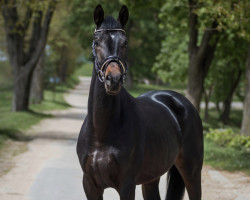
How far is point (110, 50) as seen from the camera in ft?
11.6

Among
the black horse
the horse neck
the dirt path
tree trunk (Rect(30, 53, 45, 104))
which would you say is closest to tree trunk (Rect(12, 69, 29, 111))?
the dirt path

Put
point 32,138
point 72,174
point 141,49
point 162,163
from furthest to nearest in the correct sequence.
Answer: point 141,49, point 32,138, point 72,174, point 162,163

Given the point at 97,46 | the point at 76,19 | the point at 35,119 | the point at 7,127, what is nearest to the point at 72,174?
the point at 97,46

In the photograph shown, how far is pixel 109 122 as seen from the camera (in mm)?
3812

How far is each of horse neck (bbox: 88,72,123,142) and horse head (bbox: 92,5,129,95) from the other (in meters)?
0.19

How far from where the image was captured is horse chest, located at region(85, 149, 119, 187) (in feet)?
12.3

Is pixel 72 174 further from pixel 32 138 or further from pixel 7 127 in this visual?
pixel 7 127

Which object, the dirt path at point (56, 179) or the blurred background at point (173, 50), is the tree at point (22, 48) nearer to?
the blurred background at point (173, 50)

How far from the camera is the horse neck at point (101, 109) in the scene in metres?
3.74

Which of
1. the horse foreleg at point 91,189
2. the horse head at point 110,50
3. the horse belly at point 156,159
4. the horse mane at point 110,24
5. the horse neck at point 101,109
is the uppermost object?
the horse mane at point 110,24

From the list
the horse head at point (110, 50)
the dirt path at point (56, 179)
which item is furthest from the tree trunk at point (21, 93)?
the horse head at point (110, 50)

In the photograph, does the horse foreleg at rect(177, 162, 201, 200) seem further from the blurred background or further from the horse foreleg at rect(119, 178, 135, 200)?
the blurred background

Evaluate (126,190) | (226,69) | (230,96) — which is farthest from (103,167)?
(230,96)

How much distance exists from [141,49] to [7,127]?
27.6 m
